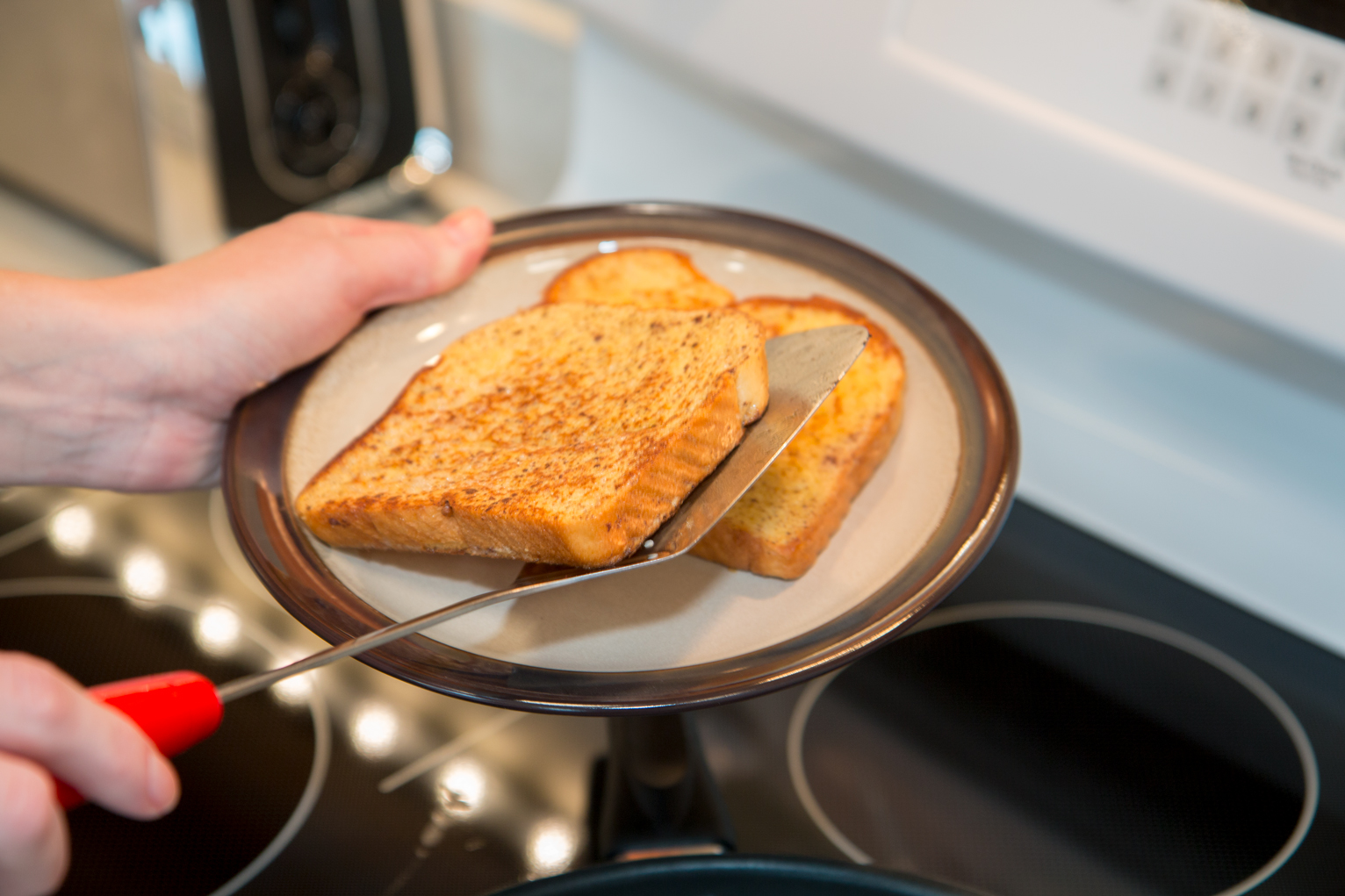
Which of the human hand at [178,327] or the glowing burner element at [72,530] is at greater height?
the human hand at [178,327]

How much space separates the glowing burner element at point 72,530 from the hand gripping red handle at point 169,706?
1.60 feet

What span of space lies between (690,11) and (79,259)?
849mm

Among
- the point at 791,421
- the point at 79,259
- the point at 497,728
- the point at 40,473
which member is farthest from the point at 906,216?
the point at 79,259

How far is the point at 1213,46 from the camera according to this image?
58cm

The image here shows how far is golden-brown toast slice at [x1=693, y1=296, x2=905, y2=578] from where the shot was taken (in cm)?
50

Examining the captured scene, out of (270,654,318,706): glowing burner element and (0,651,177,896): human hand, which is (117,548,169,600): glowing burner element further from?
(0,651,177,896): human hand

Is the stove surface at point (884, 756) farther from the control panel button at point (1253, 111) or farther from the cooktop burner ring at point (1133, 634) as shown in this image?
the control panel button at point (1253, 111)

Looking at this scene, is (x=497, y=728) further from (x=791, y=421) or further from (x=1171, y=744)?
(x=1171, y=744)

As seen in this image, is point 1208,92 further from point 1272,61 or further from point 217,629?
point 217,629

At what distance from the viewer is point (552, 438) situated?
56 cm

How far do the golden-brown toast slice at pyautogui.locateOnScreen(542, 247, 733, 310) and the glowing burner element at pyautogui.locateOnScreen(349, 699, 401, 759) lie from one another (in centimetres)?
29

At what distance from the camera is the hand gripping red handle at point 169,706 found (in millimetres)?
377

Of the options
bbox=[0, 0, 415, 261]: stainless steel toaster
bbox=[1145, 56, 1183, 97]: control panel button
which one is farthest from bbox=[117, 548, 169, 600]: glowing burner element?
bbox=[1145, 56, 1183, 97]: control panel button

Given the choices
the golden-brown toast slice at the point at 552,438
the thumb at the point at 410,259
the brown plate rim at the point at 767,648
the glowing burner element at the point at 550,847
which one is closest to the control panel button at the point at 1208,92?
the brown plate rim at the point at 767,648
